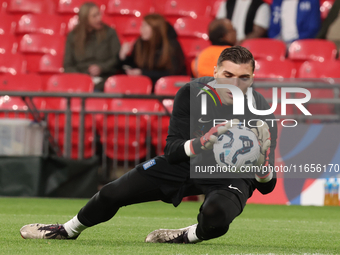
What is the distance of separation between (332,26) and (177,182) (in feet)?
23.0

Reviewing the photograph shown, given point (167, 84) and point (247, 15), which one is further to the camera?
point (247, 15)

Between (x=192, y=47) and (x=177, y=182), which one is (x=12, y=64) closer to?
(x=192, y=47)

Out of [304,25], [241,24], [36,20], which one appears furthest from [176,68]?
[36,20]

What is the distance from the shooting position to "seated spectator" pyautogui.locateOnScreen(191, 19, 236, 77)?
646cm

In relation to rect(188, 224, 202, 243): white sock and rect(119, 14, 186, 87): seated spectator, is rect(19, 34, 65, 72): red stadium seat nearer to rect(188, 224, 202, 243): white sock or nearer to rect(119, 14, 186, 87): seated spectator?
rect(119, 14, 186, 87): seated spectator

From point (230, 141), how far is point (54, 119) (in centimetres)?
514

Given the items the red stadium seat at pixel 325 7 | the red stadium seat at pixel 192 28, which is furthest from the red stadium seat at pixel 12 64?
the red stadium seat at pixel 325 7

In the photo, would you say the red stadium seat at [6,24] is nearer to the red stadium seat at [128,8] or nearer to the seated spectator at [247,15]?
the red stadium seat at [128,8]

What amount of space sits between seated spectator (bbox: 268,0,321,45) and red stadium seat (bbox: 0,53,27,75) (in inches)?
170

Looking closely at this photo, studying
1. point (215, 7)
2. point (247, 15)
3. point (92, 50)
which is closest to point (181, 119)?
point (92, 50)

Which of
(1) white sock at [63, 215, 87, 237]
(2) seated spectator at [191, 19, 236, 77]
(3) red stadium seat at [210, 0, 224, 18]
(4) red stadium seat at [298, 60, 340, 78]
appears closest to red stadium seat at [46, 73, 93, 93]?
(2) seated spectator at [191, 19, 236, 77]

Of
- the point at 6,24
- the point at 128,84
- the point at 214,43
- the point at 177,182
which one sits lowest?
the point at 128,84

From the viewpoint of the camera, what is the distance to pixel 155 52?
9070mm

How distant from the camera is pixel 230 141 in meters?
3.35
